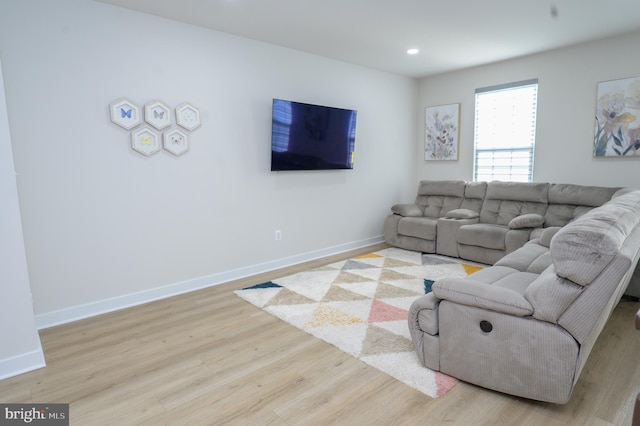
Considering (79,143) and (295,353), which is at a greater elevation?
(79,143)

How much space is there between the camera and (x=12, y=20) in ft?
8.64

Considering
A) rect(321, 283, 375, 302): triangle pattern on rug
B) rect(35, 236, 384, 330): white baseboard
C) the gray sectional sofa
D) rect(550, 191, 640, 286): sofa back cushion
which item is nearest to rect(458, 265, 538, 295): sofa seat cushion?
the gray sectional sofa

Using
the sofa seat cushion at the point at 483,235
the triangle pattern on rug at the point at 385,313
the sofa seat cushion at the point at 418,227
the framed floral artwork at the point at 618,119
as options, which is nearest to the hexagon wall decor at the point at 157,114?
the triangle pattern on rug at the point at 385,313

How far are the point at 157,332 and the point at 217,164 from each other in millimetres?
1701

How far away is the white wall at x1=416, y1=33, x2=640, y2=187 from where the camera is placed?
13.4ft

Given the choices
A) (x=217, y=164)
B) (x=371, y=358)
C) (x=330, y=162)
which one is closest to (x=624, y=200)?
(x=371, y=358)

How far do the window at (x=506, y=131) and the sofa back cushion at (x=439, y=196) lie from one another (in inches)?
17.2

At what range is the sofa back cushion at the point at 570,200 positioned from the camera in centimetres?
402

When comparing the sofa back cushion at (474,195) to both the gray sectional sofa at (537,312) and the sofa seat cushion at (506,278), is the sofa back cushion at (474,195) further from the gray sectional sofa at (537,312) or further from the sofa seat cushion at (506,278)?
the sofa seat cushion at (506,278)

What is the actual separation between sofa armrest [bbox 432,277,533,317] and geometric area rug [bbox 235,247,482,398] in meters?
0.50

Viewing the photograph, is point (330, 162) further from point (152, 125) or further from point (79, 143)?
point (79, 143)

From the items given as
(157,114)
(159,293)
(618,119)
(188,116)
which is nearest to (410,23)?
(188,116)

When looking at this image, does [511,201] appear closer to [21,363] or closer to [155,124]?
[155,124]

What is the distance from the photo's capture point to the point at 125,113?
3.16 metres
